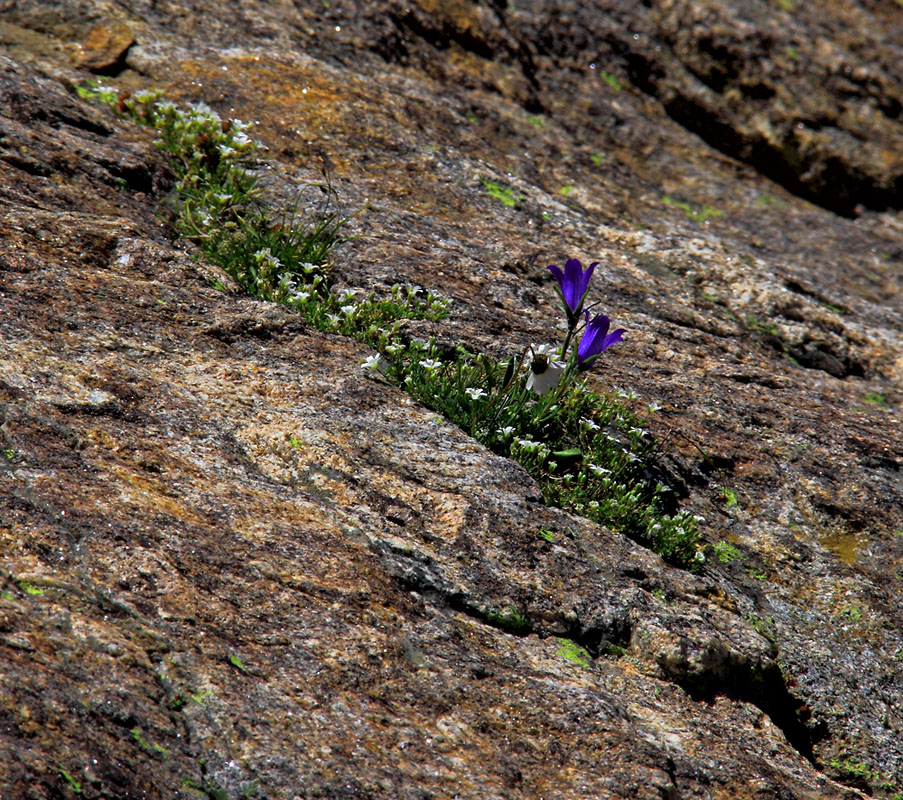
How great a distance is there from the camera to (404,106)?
6859mm

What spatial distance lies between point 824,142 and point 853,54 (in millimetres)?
1356

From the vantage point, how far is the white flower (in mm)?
4543

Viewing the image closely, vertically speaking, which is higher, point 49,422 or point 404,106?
point 404,106

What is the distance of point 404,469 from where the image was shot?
422 cm

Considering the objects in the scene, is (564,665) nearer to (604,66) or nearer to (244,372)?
(244,372)

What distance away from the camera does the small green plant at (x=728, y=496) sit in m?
4.91

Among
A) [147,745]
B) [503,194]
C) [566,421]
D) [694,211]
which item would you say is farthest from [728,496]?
[694,211]

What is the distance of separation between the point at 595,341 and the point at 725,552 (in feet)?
4.47

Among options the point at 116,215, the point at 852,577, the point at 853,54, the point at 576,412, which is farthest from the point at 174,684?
the point at 853,54

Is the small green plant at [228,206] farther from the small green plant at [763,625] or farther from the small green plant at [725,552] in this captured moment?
the small green plant at [763,625]

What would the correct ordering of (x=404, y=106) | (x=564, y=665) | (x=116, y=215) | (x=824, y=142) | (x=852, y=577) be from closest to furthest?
(x=564, y=665), (x=852, y=577), (x=116, y=215), (x=404, y=106), (x=824, y=142)

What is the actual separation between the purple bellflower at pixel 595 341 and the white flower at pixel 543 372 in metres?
0.15

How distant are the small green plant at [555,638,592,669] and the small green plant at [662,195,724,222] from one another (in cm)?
480

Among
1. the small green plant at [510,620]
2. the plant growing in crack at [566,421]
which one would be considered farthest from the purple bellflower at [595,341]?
the small green plant at [510,620]
